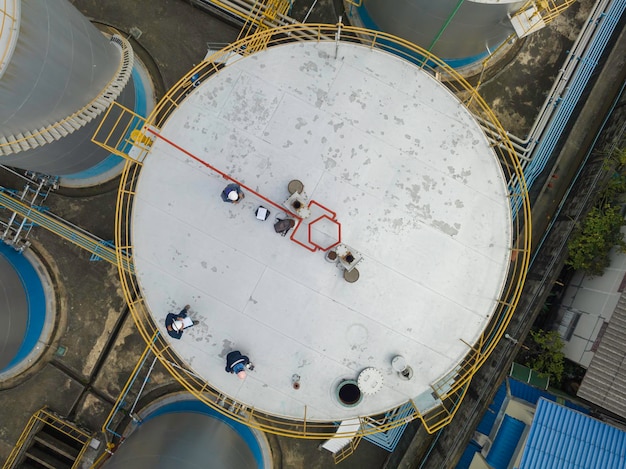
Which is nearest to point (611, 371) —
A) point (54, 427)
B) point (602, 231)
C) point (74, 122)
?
point (602, 231)

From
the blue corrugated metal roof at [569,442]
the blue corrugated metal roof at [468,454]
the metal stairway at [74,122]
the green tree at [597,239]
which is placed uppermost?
the green tree at [597,239]

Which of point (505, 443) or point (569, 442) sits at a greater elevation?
point (569, 442)

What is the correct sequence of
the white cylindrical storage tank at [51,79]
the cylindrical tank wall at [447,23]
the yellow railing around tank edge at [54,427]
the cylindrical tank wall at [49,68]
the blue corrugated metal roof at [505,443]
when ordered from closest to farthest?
the white cylindrical storage tank at [51,79], the cylindrical tank wall at [49,68], the cylindrical tank wall at [447,23], the blue corrugated metal roof at [505,443], the yellow railing around tank edge at [54,427]

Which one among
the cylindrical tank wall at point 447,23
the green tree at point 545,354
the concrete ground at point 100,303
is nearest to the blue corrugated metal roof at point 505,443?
the green tree at point 545,354

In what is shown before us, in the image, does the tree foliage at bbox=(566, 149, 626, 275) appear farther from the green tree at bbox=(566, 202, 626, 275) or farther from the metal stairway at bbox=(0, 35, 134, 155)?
the metal stairway at bbox=(0, 35, 134, 155)

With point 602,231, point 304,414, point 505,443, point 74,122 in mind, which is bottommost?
point 304,414

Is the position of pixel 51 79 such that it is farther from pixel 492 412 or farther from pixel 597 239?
pixel 492 412

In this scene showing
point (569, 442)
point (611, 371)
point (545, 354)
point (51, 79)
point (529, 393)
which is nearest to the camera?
point (51, 79)

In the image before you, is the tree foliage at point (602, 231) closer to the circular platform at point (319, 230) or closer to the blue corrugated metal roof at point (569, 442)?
the circular platform at point (319, 230)
